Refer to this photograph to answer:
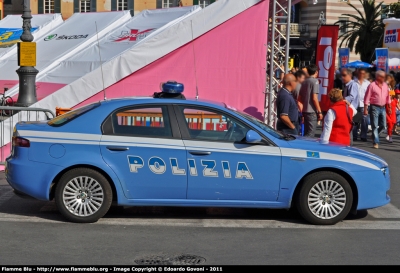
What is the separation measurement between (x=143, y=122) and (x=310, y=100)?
5.23 m

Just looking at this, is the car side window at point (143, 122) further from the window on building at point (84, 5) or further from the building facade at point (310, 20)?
the building facade at point (310, 20)

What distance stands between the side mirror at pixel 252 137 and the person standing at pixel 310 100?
4.76m

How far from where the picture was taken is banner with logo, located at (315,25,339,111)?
15328mm

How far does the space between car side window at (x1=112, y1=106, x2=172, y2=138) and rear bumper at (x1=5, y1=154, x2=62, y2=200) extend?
86cm

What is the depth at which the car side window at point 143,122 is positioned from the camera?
7.92m

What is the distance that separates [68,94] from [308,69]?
4531 millimetres

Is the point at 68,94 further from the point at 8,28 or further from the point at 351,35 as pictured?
the point at 351,35

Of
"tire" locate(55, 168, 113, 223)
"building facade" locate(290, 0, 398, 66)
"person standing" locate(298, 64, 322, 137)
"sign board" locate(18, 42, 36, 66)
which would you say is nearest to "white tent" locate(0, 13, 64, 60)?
"sign board" locate(18, 42, 36, 66)

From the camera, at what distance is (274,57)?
1410cm

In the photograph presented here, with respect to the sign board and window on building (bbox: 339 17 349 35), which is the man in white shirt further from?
window on building (bbox: 339 17 349 35)

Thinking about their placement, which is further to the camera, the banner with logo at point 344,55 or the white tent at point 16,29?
the banner with logo at point 344,55

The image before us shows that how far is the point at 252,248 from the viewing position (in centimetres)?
696

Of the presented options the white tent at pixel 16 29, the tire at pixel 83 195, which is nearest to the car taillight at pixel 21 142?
the tire at pixel 83 195

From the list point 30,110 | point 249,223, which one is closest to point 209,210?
point 249,223
